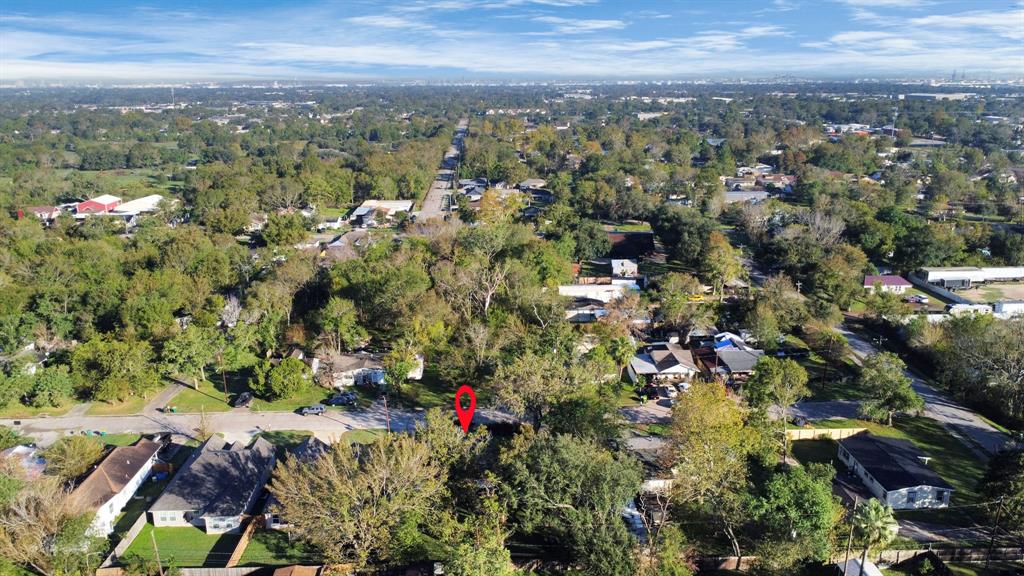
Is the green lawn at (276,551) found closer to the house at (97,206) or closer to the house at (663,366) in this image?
the house at (663,366)

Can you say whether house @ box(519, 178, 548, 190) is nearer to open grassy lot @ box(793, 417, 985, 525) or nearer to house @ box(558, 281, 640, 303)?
house @ box(558, 281, 640, 303)

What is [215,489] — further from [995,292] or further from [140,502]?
[995,292]

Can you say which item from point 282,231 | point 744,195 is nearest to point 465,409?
point 282,231

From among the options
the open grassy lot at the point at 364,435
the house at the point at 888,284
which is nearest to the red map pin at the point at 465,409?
the open grassy lot at the point at 364,435

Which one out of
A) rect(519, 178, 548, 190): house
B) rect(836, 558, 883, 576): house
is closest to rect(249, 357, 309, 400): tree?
rect(836, 558, 883, 576): house

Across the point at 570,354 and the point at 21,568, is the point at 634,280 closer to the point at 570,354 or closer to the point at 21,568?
the point at 570,354

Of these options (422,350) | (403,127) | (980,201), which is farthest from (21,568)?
(403,127)
